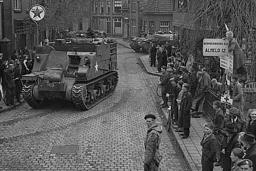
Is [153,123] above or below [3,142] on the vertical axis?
above

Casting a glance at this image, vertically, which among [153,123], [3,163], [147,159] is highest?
[153,123]

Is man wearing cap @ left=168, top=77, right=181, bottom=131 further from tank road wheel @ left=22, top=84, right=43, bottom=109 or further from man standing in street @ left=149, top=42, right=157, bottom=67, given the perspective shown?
man standing in street @ left=149, top=42, right=157, bottom=67

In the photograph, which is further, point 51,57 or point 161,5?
point 161,5

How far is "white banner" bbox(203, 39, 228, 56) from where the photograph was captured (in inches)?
433

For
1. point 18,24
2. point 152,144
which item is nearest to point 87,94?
point 152,144

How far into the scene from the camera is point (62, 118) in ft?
50.3

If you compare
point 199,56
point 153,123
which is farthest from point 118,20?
point 153,123

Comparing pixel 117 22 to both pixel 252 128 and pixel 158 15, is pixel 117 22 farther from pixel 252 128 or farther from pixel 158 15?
pixel 252 128

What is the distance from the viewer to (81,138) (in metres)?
12.8

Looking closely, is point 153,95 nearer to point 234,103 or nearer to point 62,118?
point 62,118

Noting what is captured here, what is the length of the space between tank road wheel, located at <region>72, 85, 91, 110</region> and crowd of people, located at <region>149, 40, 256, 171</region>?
2930 millimetres

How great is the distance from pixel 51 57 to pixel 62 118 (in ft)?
11.1

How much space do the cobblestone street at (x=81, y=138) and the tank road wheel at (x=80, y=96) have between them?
0.95ft

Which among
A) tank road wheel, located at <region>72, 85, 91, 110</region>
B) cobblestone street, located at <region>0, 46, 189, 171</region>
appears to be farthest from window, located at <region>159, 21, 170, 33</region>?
tank road wheel, located at <region>72, 85, 91, 110</region>
